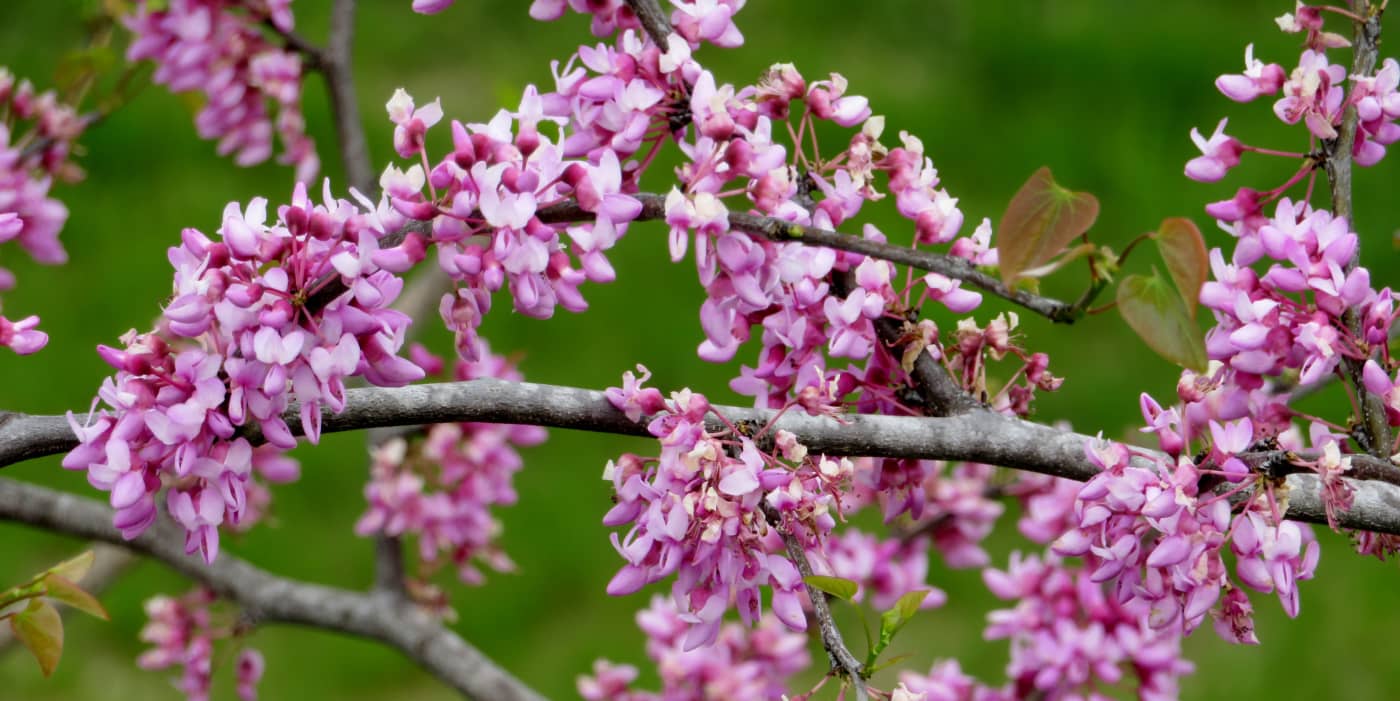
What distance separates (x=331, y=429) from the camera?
797 millimetres

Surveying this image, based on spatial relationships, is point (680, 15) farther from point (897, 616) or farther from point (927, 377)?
point (897, 616)

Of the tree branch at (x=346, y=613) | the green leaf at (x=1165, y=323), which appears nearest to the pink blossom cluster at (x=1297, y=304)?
the green leaf at (x=1165, y=323)

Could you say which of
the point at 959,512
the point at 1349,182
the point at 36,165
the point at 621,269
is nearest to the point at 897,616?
the point at 1349,182

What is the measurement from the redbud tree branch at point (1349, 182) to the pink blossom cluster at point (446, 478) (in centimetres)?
94

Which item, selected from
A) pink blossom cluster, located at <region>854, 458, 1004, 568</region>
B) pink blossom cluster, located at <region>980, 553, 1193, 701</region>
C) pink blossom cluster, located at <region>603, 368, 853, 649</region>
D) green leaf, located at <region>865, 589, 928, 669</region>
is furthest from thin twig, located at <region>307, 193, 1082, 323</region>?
pink blossom cluster, located at <region>980, 553, 1193, 701</region>

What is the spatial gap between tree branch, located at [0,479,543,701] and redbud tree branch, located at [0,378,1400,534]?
2.16 ft

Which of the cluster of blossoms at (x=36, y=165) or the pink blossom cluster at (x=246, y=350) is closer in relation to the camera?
the pink blossom cluster at (x=246, y=350)

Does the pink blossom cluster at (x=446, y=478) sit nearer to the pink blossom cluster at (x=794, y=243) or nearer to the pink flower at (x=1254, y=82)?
the pink blossom cluster at (x=794, y=243)

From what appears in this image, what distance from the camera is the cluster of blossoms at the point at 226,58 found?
5.23 feet

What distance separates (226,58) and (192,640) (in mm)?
708

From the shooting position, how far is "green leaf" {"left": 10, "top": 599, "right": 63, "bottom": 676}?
854 millimetres

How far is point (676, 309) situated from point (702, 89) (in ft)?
7.59

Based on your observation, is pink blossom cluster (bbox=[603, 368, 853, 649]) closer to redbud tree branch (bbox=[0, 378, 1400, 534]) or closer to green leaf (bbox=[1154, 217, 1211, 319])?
redbud tree branch (bbox=[0, 378, 1400, 534])

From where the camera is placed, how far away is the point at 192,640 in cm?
160
